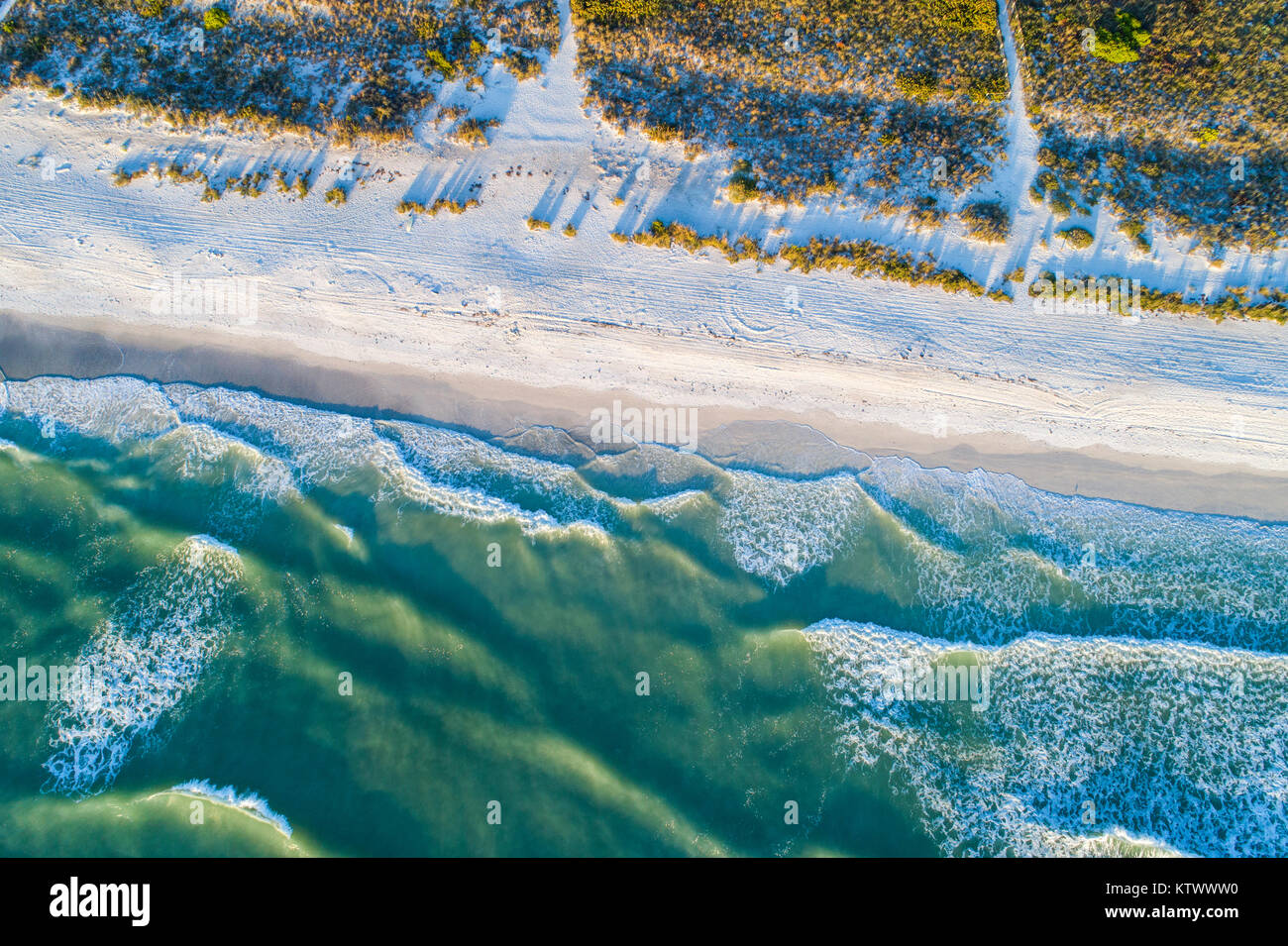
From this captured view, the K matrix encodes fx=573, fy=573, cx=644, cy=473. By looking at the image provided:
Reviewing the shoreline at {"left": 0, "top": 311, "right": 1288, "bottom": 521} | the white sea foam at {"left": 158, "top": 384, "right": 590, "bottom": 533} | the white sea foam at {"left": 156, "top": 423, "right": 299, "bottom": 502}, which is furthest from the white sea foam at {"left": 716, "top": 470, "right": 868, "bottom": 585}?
the white sea foam at {"left": 156, "top": 423, "right": 299, "bottom": 502}

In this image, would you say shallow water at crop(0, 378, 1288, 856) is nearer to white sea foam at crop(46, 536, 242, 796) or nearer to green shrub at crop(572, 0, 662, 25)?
white sea foam at crop(46, 536, 242, 796)

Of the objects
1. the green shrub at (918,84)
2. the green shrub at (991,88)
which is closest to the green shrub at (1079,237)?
the green shrub at (991,88)

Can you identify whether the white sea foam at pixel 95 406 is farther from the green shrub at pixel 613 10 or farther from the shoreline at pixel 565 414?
the green shrub at pixel 613 10

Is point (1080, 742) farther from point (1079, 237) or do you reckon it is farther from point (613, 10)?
point (613, 10)

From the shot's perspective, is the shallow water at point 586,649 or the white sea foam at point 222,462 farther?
the white sea foam at point 222,462

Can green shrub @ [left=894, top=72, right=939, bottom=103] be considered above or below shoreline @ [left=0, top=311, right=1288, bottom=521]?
above
